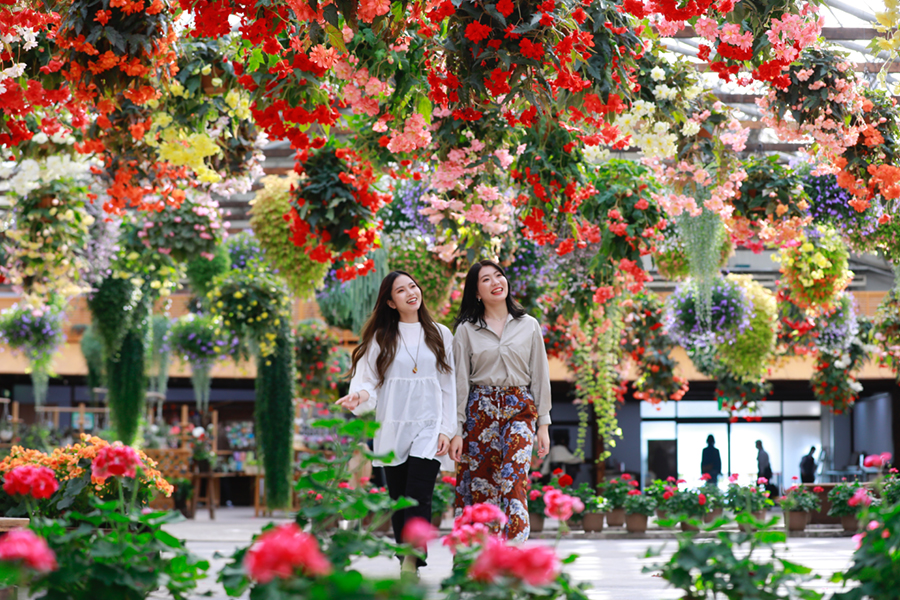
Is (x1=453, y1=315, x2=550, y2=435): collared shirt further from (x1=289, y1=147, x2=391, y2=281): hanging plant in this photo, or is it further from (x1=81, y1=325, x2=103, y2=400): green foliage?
(x1=81, y1=325, x2=103, y2=400): green foliage

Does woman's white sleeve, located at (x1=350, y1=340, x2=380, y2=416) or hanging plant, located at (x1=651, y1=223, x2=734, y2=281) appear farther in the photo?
hanging plant, located at (x1=651, y1=223, x2=734, y2=281)

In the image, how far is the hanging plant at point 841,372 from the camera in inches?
408

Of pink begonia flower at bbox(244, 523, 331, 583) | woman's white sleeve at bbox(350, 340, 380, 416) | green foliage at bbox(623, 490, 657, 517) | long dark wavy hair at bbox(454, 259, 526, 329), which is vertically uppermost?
long dark wavy hair at bbox(454, 259, 526, 329)

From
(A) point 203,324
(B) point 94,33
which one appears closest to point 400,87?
(B) point 94,33

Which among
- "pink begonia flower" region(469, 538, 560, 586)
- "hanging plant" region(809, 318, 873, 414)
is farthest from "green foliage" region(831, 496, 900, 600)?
"hanging plant" region(809, 318, 873, 414)

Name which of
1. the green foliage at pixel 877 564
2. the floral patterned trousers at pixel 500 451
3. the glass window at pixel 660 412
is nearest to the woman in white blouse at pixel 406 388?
the floral patterned trousers at pixel 500 451

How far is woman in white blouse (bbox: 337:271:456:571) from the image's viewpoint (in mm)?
3074

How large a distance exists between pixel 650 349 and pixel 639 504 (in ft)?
8.38

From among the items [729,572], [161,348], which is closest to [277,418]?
[161,348]

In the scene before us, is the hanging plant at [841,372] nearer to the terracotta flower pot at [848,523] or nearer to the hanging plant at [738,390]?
the hanging plant at [738,390]

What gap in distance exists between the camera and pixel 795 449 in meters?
16.2

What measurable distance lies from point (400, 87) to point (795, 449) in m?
15.1

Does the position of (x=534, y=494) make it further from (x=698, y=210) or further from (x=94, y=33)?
(x=94, y=33)

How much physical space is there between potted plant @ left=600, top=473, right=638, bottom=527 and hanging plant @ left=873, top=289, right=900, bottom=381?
275cm
